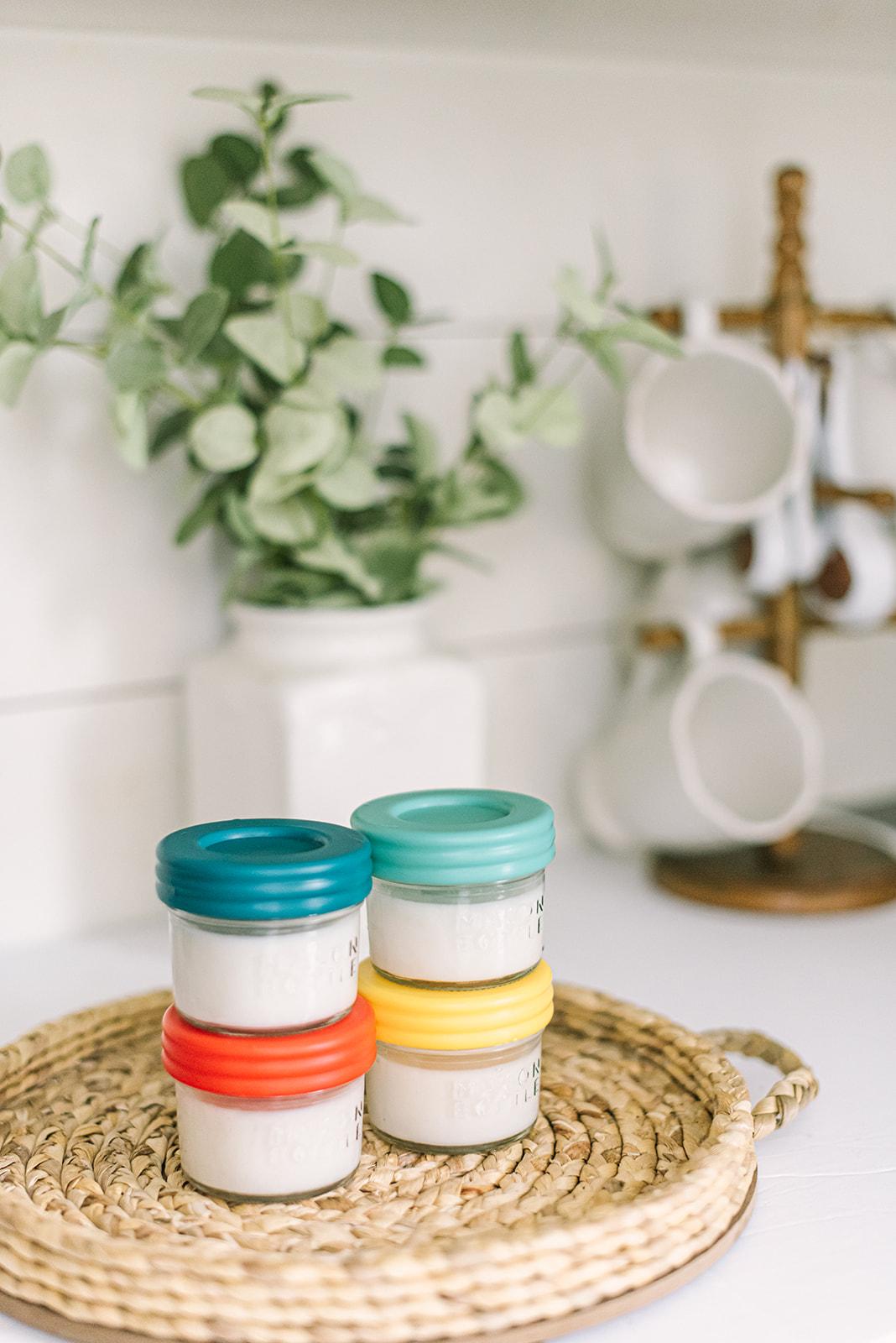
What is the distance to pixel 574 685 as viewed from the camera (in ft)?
3.81

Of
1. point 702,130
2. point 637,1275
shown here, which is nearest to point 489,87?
point 702,130

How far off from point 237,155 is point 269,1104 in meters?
0.58

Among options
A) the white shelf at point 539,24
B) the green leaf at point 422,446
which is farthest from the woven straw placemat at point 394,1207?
the white shelf at point 539,24

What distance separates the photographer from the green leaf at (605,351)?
891mm

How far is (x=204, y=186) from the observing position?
0.90 m

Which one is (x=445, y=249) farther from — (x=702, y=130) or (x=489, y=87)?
(x=702, y=130)

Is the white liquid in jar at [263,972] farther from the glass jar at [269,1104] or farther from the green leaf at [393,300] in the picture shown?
the green leaf at [393,300]

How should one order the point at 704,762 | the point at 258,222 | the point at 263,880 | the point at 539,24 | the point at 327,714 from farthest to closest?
the point at 704,762, the point at 539,24, the point at 327,714, the point at 258,222, the point at 263,880

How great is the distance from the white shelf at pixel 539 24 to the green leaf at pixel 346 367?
23cm

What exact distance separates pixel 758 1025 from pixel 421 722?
0.90 ft

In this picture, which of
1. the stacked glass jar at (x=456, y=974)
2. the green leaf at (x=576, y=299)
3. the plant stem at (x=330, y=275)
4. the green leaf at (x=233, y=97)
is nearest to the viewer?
the stacked glass jar at (x=456, y=974)

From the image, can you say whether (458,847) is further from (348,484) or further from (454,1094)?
(348,484)

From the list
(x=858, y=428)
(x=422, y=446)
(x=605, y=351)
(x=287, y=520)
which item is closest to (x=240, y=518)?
(x=287, y=520)

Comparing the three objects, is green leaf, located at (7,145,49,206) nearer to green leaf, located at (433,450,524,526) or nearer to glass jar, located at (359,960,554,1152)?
green leaf, located at (433,450,524,526)
